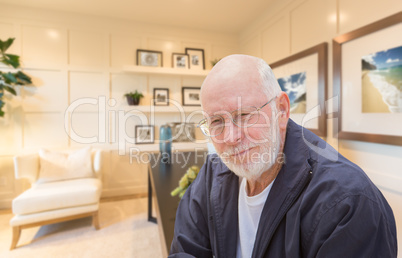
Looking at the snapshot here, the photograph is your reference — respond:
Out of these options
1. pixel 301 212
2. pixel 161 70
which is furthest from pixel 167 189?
pixel 161 70

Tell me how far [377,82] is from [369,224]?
159 cm

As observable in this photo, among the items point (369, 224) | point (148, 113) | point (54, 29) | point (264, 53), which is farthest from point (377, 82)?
point (54, 29)

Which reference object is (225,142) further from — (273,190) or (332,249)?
(332,249)

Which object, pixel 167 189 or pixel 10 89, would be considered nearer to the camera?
pixel 167 189

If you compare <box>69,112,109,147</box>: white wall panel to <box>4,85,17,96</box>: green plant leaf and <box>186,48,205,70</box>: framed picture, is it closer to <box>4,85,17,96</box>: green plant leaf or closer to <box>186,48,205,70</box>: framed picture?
<box>4,85,17,96</box>: green plant leaf

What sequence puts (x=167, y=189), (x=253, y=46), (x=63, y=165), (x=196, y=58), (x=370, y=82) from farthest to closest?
(x=196, y=58), (x=253, y=46), (x=63, y=165), (x=370, y=82), (x=167, y=189)

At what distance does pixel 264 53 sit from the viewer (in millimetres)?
3146

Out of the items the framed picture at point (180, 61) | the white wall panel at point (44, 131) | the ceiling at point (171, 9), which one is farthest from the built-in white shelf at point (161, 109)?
the ceiling at point (171, 9)

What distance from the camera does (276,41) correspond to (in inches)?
113

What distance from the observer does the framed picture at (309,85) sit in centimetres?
209

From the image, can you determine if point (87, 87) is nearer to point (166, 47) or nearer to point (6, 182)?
point (166, 47)

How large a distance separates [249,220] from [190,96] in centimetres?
313

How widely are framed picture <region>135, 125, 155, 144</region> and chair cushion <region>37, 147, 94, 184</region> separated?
0.82 m

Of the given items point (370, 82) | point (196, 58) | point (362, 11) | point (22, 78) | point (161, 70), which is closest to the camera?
point (370, 82)
